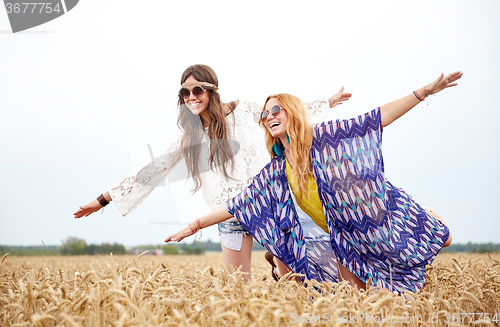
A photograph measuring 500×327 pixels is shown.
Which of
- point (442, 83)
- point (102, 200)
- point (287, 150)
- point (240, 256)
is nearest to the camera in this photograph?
point (442, 83)

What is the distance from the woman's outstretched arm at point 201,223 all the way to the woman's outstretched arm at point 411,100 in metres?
1.62

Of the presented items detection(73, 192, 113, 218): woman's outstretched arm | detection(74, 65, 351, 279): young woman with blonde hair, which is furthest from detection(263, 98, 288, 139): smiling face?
detection(73, 192, 113, 218): woman's outstretched arm

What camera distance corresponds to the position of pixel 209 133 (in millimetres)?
3965

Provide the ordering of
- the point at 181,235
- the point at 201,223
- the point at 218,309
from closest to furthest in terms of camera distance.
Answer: the point at 218,309, the point at 181,235, the point at 201,223

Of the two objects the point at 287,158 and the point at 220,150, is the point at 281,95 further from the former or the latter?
the point at 220,150

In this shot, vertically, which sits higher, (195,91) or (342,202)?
(195,91)

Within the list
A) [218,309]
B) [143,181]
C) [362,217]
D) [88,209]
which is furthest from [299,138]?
[88,209]

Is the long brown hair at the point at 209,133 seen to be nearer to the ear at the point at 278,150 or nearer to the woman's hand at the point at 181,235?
the ear at the point at 278,150

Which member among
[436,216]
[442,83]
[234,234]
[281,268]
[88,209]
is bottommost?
[281,268]

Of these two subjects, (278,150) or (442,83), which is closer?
(442,83)

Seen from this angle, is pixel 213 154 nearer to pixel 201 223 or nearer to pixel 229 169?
pixel 229 169

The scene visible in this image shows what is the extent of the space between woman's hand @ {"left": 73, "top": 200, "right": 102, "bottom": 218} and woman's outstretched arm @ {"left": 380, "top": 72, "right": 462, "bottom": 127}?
9.37ft

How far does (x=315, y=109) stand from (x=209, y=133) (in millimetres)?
1240

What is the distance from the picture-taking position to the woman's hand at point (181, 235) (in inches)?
123
